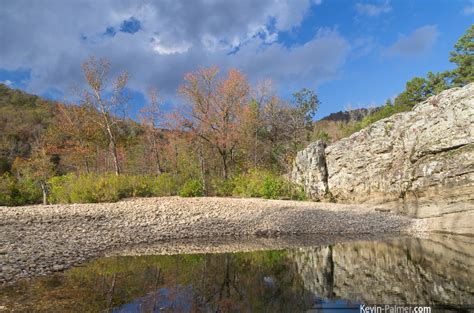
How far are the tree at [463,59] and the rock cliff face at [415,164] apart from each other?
17.1 metres

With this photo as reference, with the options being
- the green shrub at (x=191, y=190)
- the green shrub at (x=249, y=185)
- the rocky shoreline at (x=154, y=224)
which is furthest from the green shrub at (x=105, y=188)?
the green shrub at (x=249, y=185)

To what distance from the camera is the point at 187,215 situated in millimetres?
12703

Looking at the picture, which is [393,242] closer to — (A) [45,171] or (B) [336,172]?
(B) [336,172]

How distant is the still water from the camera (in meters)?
5.32

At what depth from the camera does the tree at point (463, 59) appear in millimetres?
28484

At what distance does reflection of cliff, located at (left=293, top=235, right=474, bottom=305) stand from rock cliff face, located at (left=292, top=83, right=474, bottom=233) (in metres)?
2.44

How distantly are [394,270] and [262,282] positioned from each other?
3.12m

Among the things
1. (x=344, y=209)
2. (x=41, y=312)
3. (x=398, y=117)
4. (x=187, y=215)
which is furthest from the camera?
(x=398, y=117)

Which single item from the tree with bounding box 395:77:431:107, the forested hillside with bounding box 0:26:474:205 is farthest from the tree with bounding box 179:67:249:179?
the tree with bounding box 395:77:431:107

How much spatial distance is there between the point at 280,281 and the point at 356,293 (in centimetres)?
150

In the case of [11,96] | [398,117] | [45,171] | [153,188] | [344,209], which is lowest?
[344,209]

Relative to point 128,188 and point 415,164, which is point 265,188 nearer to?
point 128,188

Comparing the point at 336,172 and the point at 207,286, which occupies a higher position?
the point at 336,172

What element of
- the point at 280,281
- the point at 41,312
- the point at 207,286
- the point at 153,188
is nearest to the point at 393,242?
the point at 280,281
